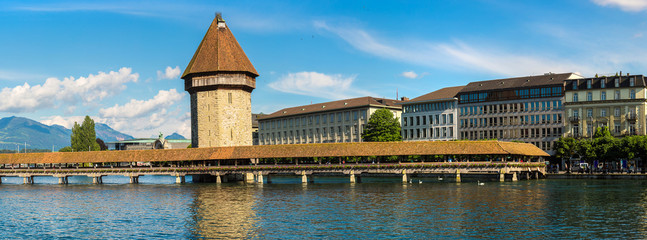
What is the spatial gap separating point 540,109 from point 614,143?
2040 centimetres

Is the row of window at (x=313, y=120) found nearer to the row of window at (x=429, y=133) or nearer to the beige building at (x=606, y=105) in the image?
the row of window at (x=429, y=133)

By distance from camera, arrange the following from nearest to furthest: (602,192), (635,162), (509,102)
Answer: (602,192)
(635,162)
(509,102)

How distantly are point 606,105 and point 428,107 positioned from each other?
28.7 meters

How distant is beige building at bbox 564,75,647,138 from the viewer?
86625 millimetres

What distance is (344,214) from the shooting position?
3988 centimetres

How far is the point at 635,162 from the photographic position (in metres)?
82.4

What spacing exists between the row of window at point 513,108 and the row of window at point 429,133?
377cm

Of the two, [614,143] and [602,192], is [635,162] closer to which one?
[614,143]

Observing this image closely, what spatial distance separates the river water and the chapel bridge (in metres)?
10.1

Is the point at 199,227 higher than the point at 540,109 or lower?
lower

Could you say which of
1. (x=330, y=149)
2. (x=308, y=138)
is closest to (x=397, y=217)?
(x=330, y=149)

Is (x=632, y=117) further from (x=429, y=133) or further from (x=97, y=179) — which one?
(x=97, y=179)

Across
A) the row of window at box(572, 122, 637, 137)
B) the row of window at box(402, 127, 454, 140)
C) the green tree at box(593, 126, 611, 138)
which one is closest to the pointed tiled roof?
the row of window at box(402, 127, 454, 140)

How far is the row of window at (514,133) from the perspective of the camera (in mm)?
95625
